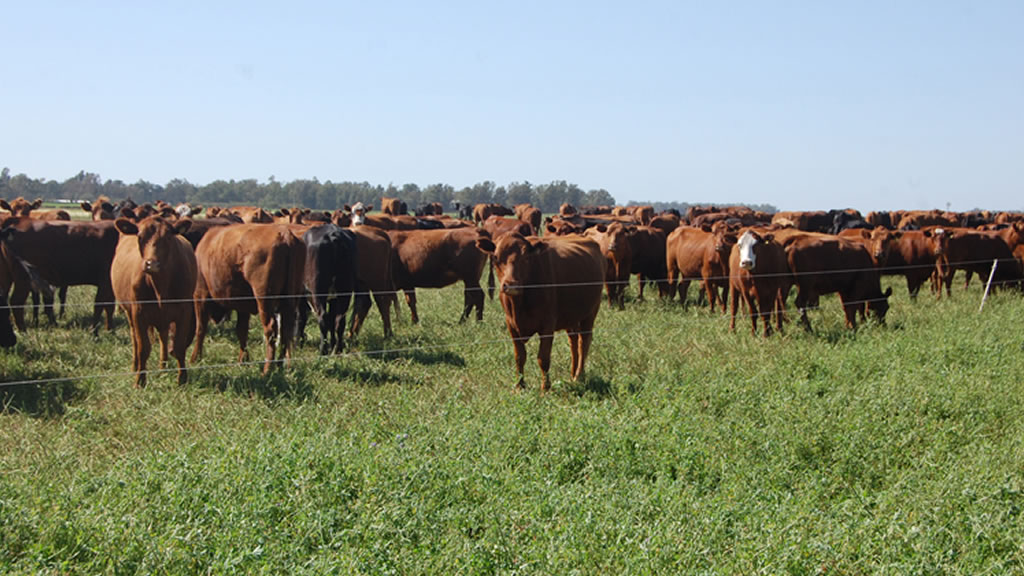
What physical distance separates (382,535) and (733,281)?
9.39 metres

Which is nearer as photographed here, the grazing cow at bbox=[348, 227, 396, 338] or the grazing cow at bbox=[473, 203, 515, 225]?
the grazing cow at bbox=[348, 227, 396, 338]

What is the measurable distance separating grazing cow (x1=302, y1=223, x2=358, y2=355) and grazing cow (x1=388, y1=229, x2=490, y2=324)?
2472 mm

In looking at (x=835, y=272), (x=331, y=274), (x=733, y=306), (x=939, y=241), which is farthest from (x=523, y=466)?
(x=939, y=241)

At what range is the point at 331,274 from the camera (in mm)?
10781

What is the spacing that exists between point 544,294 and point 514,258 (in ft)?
1.63

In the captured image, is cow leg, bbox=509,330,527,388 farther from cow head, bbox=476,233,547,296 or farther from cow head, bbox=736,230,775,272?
cow head, bbox=736,230,775,272

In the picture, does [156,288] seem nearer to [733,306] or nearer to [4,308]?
[4,308]

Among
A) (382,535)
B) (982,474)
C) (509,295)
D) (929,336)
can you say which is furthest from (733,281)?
(382,535)

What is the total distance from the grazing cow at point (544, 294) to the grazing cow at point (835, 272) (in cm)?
523

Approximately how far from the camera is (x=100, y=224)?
500 inches

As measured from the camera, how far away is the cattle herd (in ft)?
28.4

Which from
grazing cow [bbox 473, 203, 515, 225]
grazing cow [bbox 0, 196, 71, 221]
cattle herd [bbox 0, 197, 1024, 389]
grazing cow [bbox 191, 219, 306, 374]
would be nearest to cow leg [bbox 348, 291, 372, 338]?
cattle herd [bbox 0, 197, 1024, 389]

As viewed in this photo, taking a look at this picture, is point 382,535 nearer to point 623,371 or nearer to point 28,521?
point 28,521

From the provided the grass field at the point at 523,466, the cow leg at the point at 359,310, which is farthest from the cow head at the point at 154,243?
the cow leg at the point at 359,310
